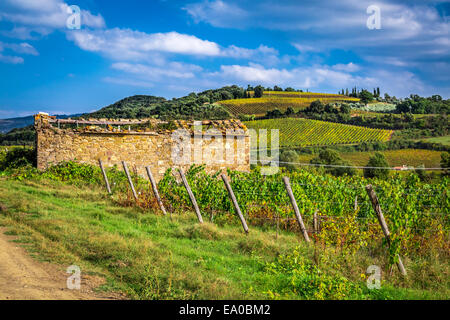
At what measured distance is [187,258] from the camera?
6.16 meters

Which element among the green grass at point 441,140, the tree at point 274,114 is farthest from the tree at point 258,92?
the green grass at point 441,140

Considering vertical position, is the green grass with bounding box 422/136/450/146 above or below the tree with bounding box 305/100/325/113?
below

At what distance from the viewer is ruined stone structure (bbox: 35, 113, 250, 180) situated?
14844 millimetres

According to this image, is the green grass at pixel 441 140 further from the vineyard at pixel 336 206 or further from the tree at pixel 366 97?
the vineyard at pixel 336 206

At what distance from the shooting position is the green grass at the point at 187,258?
4938mm

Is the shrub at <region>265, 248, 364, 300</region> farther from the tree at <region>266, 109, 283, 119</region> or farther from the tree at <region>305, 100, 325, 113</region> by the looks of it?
the tree at <region>305, 100, 325, 113</region>

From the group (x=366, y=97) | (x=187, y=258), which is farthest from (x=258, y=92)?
(x=187, y=258)

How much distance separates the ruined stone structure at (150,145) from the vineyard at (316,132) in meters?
38.1

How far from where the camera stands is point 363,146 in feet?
175

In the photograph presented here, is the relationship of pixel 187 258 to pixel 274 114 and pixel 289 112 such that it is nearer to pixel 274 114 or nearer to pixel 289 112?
pixel 274 114

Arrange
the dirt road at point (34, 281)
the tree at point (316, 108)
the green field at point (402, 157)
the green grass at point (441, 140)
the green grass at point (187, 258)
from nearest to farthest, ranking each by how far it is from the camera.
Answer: the dirt road at point (34, 281), the green grass at point (187, 258), the green field at point (402, 157), the green grass at point (441, 140), the tree at point (316, 108)

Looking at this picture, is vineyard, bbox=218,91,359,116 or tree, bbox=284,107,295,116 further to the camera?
vineyard, bbox=218,91,359,116

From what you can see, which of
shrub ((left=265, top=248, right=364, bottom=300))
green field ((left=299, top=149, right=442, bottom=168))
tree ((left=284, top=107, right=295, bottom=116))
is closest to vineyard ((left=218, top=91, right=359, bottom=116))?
tree ((left=284, top=107, right=295, bottom=116))

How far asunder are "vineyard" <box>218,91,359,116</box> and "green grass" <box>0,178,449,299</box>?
58628mm
